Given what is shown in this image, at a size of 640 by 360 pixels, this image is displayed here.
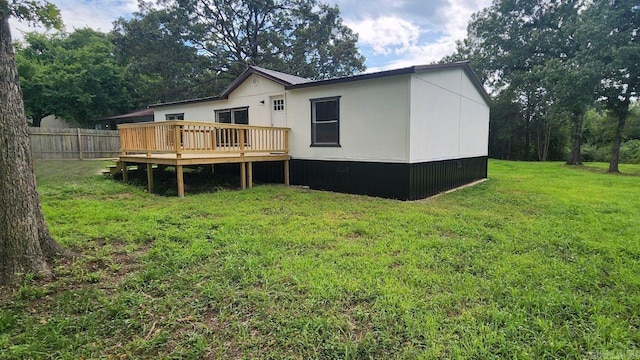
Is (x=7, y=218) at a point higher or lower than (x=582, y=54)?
lower

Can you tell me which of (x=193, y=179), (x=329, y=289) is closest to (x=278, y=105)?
(x=193, y=179)

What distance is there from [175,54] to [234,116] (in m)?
12.0

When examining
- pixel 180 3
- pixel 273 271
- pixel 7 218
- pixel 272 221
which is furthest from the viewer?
pixel 180 3

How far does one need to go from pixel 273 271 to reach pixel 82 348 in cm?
162

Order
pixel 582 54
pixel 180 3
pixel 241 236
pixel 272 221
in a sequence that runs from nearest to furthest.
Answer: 1. pixel 241 236
2. pixel 272 221
3. pixel 582 54
4. pixel 180 3

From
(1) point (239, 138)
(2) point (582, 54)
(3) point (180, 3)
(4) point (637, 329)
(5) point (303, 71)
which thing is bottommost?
(4) point (637, 329)

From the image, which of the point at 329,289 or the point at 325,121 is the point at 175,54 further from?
the point at 329,289

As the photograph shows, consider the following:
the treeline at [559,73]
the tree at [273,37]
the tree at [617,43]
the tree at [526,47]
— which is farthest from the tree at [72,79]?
the tree at [617,43]

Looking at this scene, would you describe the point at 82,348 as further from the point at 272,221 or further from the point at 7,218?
the point at 272,221

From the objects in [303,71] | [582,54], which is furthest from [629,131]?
[303,71]

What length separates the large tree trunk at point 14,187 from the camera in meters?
2.88

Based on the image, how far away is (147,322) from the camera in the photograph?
2.46 m

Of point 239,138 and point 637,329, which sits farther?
point 239,138

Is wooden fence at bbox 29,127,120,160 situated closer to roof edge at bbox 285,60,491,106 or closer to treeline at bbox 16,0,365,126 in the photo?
treeline at bbox 16,0,365,126
